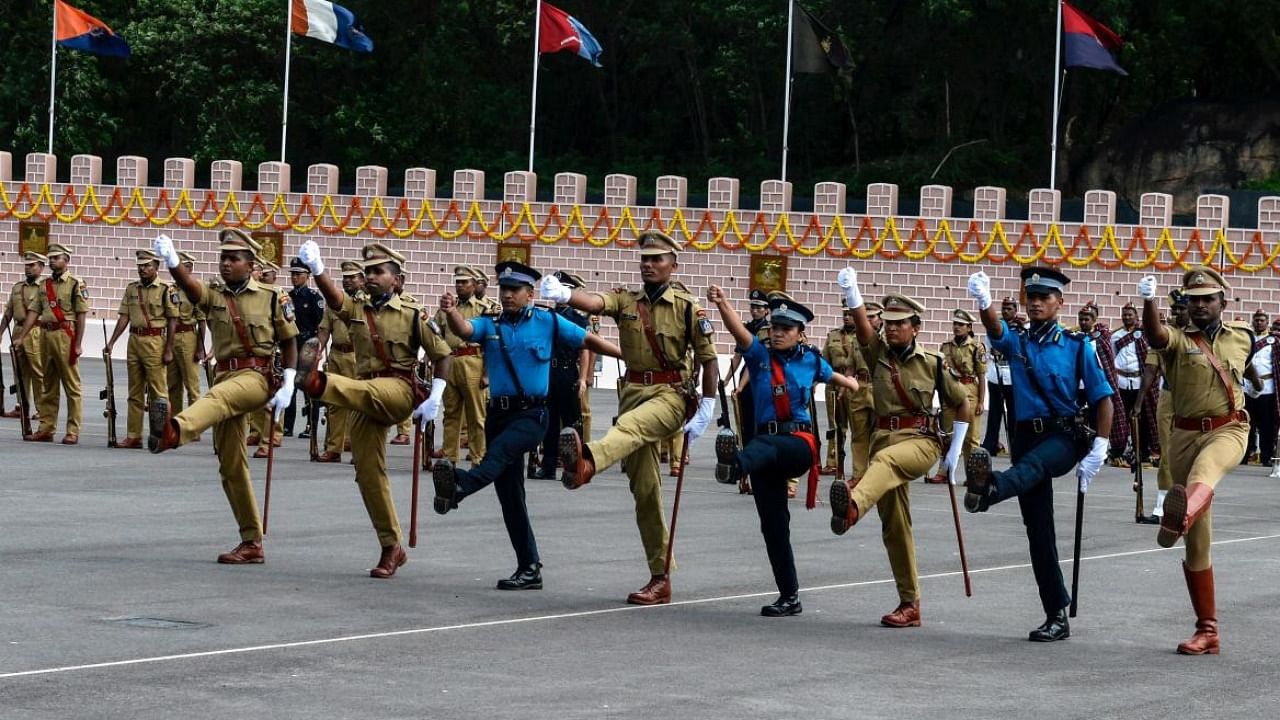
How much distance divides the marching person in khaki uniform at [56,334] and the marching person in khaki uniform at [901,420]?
12.9 metres

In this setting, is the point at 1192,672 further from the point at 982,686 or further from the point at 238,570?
the point at 238,570

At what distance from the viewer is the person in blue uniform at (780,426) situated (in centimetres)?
1164

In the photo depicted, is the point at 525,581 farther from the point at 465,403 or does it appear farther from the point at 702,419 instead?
the point at 465,403

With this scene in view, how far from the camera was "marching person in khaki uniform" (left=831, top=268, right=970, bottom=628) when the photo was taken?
1140 cm

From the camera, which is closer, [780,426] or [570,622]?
[570,622]

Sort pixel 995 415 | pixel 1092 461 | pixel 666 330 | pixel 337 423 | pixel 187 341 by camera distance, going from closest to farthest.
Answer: pixel 1092 461
pixel 666 330
pixel 337 423
pixel 187 341
pixel 995 415

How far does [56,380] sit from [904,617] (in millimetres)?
13754

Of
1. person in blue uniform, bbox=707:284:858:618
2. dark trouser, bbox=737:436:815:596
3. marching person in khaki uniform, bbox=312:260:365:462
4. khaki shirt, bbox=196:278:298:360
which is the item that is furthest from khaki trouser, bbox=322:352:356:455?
dark trouser, bbox=737:436:815:596

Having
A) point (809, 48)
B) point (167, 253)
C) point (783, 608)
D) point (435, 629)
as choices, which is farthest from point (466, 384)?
point (809, 48)

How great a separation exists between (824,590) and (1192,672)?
312cm

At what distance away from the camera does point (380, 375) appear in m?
13.1

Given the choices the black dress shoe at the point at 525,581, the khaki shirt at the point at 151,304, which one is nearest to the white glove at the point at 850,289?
the black dress shoe at the point at 525,581

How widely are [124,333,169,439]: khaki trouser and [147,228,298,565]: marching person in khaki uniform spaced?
8.18 meters

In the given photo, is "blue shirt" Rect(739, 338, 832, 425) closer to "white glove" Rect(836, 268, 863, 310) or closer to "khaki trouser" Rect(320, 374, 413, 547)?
"white glove" Rect(836, 268, 863, 310)
